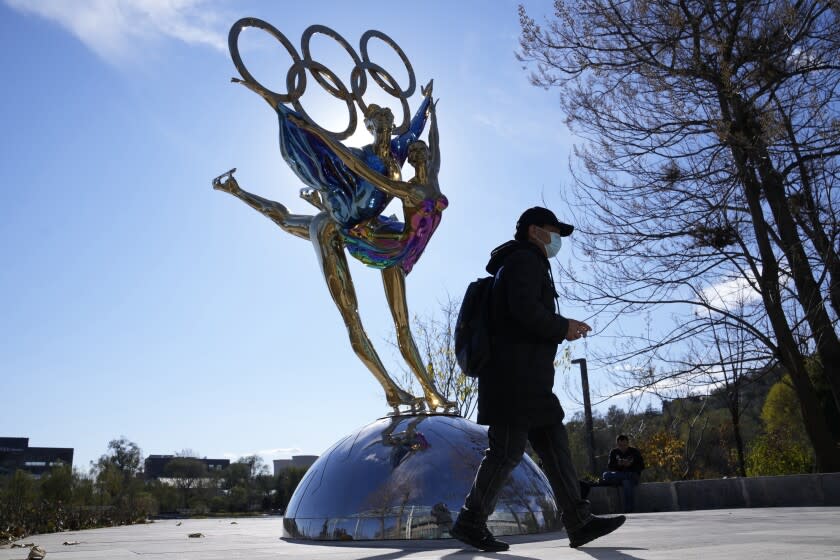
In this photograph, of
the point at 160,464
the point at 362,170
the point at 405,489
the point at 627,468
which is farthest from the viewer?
the point at 160,464

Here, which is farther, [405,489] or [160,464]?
[160,464]

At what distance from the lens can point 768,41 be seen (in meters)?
11.8

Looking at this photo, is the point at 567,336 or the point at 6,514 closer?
the point at 567,336

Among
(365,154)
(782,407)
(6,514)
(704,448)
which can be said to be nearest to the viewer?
(365,154)

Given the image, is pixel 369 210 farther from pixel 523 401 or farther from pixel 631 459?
pixel 631 459

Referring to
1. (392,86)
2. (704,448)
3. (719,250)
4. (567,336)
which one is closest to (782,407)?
(704,448)

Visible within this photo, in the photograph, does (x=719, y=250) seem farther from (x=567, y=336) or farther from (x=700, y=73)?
(x=567, y=336)

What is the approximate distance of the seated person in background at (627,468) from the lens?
44.0 ft

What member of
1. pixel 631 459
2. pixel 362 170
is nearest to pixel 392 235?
pixel 362 170

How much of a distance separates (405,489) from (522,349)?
2153 millimetres

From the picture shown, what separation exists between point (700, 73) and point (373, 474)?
913cm

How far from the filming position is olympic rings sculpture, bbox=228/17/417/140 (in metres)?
7.50

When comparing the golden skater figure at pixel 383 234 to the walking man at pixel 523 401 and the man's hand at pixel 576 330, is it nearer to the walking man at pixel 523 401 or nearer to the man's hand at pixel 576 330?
the walking man at pixel 523 401

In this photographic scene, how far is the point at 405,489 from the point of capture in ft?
18.5
